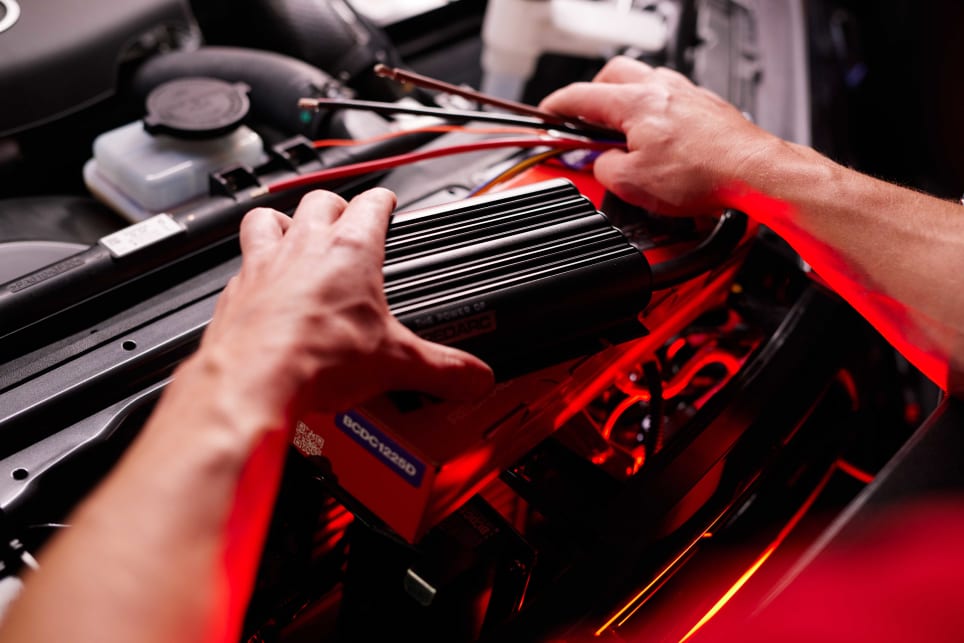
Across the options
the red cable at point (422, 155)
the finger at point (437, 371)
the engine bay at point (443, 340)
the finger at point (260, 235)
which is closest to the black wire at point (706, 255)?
the engine bay at point (443, 340)

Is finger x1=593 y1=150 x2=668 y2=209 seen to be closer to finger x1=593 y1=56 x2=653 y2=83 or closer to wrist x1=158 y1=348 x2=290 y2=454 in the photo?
finger x1=593 y1=56 x2=653 y2=83

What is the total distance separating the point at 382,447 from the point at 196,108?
62 cm

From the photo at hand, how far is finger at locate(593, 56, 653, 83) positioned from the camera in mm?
1074

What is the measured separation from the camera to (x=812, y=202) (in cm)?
89

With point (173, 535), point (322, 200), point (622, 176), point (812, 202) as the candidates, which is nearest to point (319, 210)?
point (322, 200)

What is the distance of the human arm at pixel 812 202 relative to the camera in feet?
2.73

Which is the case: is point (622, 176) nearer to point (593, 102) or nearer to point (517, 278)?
point (593, 102)

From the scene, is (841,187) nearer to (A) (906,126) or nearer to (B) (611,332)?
(B) (611,332)

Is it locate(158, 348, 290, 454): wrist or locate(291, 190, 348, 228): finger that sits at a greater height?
locate(291, 190, 348, 228): finger

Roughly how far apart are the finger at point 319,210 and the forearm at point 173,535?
171 mm

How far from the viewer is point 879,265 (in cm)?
85

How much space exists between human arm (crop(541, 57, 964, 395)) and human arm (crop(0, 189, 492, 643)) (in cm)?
41

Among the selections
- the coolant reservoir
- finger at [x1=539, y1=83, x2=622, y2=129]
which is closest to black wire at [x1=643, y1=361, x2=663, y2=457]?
finger at [x1=539, y1=83, x2=622, y2=129]

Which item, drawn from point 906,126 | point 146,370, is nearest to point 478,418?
point 146,370
